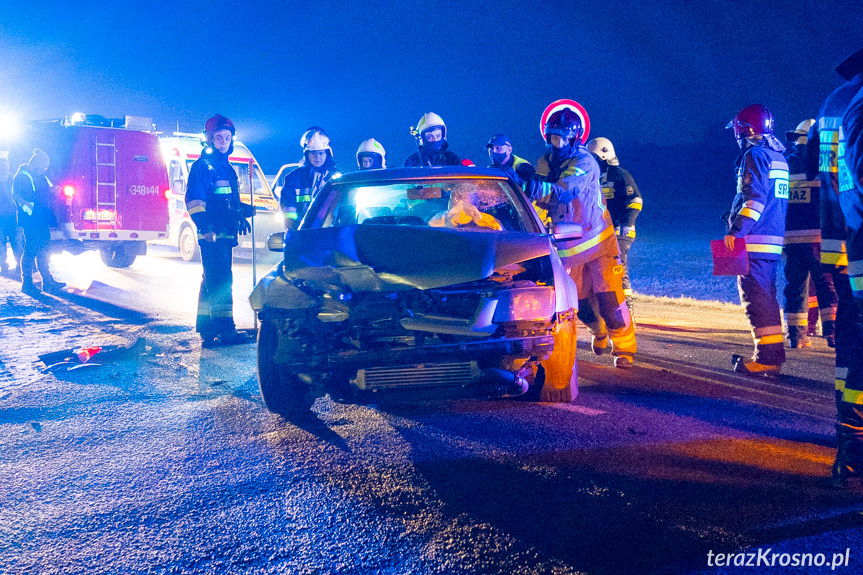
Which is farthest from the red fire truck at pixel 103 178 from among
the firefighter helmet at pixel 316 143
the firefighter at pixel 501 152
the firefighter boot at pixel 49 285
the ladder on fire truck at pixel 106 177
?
the firefighter at pixel 501 152

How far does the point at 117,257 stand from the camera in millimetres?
13531

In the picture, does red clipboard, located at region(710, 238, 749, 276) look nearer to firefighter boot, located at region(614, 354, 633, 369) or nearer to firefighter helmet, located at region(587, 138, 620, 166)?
firefighter boot, located at region(614, 354, 633, 369)

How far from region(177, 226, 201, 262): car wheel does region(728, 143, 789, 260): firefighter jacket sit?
12.3 metres

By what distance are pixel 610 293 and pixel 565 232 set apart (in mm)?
1156

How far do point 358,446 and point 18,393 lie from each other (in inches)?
112

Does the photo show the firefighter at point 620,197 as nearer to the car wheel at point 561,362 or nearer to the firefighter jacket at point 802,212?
the firefighter jacket at point 802,212

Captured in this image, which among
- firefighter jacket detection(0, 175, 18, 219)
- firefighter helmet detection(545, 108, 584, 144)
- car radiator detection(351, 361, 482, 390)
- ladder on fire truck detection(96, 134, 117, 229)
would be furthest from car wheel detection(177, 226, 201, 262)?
car radiator detection(351, 361, 482, 390)

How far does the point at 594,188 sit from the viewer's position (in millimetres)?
5312

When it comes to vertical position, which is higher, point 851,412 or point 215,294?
point 215,294

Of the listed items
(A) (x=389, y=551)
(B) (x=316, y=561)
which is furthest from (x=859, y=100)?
(B) (x=316, y=561)

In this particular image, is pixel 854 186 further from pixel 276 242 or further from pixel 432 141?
pixel 432 141

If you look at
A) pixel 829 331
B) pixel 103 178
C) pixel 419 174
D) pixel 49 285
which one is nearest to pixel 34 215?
pixel 49 285

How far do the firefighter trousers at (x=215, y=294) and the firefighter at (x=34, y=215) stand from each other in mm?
5023

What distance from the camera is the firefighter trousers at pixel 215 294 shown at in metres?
6.35
